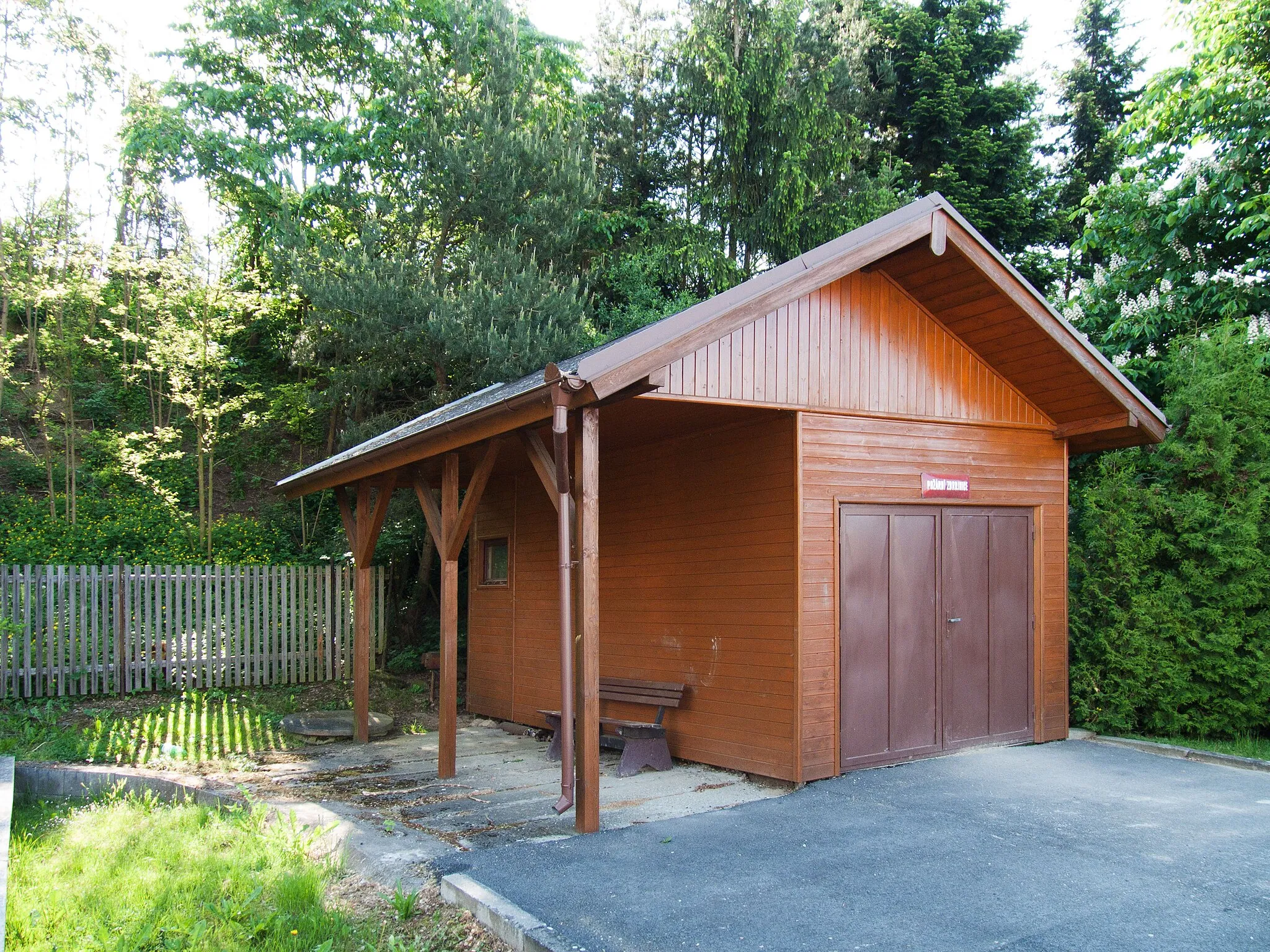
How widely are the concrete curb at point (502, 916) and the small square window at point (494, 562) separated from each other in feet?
21.9

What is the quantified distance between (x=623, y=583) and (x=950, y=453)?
318 cm

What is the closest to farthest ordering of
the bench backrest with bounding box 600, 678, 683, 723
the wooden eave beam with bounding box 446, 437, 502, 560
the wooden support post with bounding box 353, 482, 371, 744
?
the wooden eave beam with bounding box 446, 437, 502, 560 < the bench backrest with bounding box 600, 678, 683, 723 < the wooden support post with bounding box 353, 482, 371, 744

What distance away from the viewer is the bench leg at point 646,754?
7.80m

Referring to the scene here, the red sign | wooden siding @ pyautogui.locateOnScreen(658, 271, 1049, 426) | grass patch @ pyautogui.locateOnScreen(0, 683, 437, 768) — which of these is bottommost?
grass patch @ pyautogui.locateOnScreen(0, 683, 437, 768)

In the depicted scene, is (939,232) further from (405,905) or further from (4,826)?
(4,826)

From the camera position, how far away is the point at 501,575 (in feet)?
38.3

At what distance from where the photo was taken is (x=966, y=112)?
20.0 meters

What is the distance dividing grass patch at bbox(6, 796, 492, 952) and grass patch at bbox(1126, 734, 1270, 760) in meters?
6.86

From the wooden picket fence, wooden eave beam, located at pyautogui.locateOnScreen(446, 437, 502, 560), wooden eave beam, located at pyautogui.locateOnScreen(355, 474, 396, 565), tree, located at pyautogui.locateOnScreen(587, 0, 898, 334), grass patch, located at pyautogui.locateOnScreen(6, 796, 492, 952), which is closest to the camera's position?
grass patch, located at pyautogui.locateOnScreen(6, 796, 492, 952)

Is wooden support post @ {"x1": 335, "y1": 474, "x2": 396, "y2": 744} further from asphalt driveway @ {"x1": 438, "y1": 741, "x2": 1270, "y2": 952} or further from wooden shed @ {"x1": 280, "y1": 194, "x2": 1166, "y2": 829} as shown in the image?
asphalt driveway @ {"x1": 438, "y1": 741, "x2": 1270, "y2": 952}

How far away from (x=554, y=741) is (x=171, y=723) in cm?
429

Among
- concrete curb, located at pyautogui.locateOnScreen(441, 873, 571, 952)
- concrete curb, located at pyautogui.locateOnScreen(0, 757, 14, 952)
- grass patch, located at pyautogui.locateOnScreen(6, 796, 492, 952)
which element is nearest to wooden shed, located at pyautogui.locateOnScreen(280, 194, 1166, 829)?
concrete curb, located at pyautogui.locateOnScreen(441, 873, 571, 952)

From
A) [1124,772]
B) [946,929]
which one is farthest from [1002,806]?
[946,929]

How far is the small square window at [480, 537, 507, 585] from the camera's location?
1165cm
